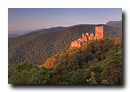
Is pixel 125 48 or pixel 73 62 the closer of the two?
pixel 125 48

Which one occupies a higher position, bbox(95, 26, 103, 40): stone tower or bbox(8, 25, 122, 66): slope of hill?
bbox(95, 26, 103, 40): stone tower

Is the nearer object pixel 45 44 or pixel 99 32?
pixel 99 32

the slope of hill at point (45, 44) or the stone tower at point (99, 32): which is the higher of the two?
the stone tower at point (99, 32)

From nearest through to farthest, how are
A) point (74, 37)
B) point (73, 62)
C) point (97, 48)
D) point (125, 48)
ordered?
1. point (125, 48)
2. point (73, 62)
3. point (97, 48)
4. point (74, 37)

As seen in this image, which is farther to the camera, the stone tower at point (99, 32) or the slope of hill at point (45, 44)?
the slope of hill at point (45, 44)

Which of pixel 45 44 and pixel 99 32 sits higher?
pixel 99 32

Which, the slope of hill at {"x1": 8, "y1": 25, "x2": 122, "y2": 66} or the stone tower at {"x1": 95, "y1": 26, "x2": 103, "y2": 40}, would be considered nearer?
the stone tower at {"x1": 95, "y1": 26, "x2": 103, "y2": 40}

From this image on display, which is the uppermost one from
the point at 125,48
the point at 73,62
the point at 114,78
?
the point at 125,48
